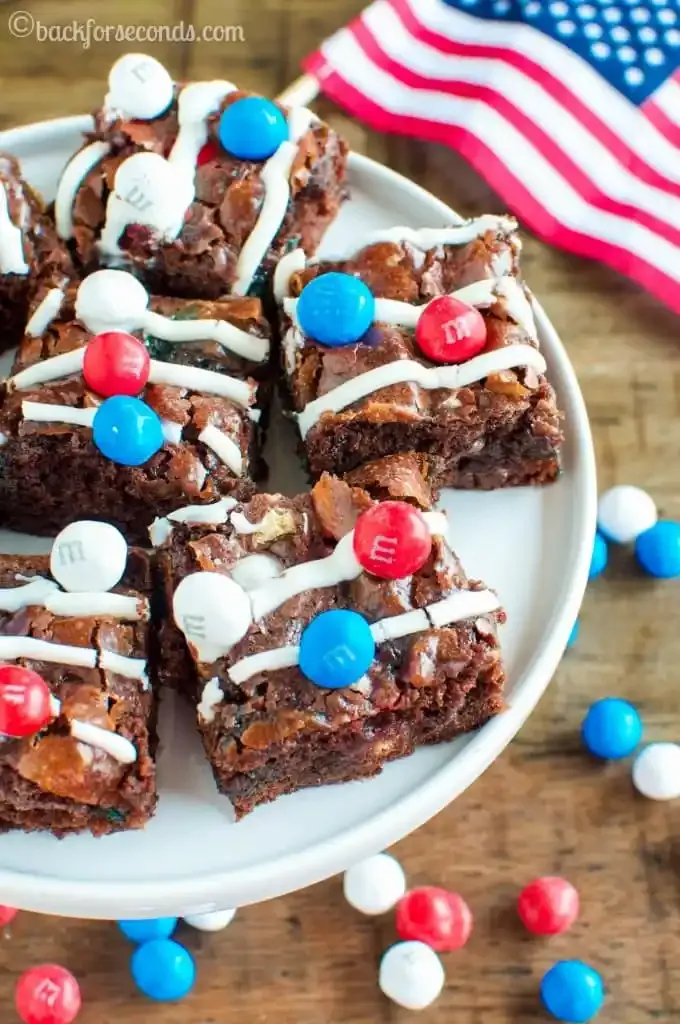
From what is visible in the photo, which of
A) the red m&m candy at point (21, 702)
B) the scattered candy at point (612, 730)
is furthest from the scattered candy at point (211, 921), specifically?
the scattered candy at point (612, 730)

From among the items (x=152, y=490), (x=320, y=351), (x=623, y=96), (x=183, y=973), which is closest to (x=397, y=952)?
(x=183, y=973)

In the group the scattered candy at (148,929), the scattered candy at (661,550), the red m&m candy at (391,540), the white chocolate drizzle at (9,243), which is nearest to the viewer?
the red m&m candy at (391,540)

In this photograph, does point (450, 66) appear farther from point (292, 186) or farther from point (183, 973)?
point (183, 973)

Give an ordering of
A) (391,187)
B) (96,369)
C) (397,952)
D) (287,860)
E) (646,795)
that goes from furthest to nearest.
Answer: (391,187), (646,795), (397,952), (96,369), (287,860)

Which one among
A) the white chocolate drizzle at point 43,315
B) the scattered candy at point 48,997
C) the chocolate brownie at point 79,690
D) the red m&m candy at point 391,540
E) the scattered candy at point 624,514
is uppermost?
the white chocolate drizzle at point 43,315

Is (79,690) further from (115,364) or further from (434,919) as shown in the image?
(434,919)

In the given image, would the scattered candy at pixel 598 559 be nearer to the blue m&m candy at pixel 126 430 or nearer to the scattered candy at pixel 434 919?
the scattered candy at pixel 434 919

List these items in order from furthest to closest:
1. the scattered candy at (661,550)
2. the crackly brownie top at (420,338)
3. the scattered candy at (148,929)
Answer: the scattered candy at (661,550)
the scattered candy at (148,929)
the crackly brownie top at (420,338)
